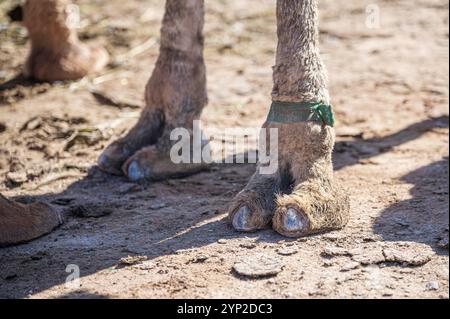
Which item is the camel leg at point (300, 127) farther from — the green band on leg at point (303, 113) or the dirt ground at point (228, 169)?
the dirt ground at point (228, 169)

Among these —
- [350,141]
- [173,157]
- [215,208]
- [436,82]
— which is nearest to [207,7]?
[436,82]

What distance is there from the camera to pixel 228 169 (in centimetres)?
421

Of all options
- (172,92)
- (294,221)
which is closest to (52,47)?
(172,92)

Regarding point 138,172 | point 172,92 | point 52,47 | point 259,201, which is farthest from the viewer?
point 52,47

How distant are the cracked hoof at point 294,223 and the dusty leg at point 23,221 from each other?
106cm

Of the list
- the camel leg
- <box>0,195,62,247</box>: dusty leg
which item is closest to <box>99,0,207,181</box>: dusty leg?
<box>0,195,62,247</box>: dusty leg

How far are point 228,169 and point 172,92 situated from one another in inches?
20.4

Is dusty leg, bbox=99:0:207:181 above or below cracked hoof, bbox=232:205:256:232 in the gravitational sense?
above

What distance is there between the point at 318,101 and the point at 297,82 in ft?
0.41

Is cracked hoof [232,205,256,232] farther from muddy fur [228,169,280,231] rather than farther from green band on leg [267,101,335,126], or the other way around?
green band on leg [267,101,335,126]

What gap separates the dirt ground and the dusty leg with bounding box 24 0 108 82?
4.8 inches

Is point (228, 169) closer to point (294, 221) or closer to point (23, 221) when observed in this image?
point (294, 221)

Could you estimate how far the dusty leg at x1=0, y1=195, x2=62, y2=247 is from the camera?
3.31 m

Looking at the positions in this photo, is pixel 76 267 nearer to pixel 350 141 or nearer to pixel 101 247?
pixel 101 247
